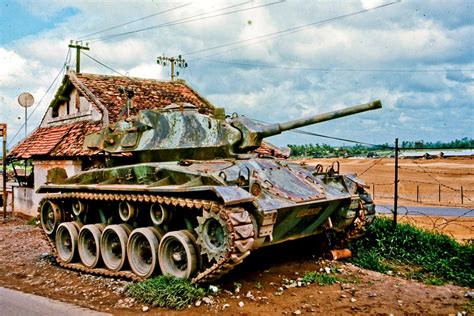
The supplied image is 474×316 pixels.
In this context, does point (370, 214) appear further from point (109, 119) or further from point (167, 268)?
point (109, 119)

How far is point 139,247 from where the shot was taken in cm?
930

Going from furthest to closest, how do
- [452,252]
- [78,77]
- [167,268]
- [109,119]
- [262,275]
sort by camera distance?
1. [78,77]
2. [109,119]
3. [452,252]
4. [262,275]
5. [167,268]

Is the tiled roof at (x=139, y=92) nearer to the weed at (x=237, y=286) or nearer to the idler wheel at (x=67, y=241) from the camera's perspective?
the idler wheel at (x=67, y=241)

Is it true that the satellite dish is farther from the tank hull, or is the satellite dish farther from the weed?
the weed

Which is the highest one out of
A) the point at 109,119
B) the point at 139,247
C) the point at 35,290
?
the point at 109,119

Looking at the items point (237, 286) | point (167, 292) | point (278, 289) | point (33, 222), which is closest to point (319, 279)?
point (278, 289)

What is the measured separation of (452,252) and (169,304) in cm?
558

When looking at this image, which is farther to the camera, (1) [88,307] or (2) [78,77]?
(2) [78,77]

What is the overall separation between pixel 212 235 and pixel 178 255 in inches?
32.2

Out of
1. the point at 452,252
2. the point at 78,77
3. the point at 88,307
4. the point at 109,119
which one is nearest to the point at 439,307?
the point at 452,252

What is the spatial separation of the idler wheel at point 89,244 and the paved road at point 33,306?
1.88 m

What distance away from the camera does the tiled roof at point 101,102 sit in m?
16.7

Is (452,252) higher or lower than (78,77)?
lower

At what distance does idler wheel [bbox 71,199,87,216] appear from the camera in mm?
10618
